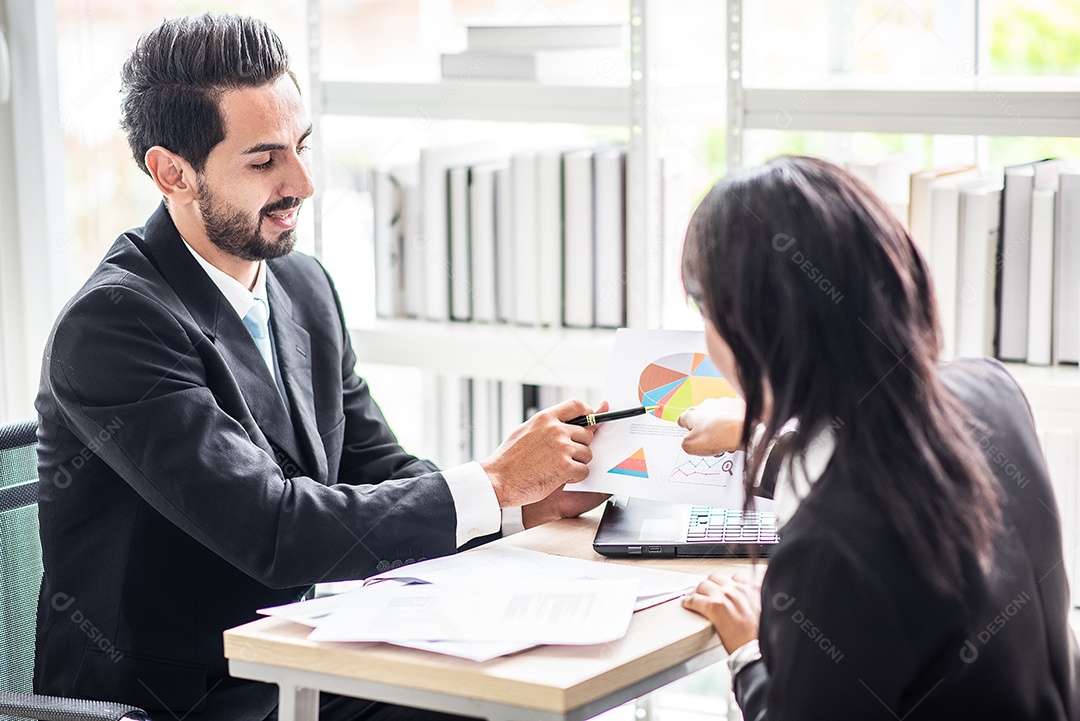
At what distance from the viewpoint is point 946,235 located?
73.6 inches

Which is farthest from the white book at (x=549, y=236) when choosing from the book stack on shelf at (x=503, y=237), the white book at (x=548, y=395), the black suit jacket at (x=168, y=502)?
the black suit jacket at (x=168, y=502)

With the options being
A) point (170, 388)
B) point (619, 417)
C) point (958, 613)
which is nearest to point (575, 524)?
point (619, 417)

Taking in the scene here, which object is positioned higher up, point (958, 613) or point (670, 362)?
point (670, 362)

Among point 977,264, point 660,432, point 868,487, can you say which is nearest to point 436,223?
point 660,432

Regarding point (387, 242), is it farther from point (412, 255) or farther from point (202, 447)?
point (202, 447)

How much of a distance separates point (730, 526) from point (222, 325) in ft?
2.27

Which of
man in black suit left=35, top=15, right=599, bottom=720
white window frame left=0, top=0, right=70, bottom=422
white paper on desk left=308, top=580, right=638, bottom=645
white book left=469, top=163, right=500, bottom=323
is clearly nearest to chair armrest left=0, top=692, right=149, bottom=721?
man in black suit left=35, top=15, right=599, bottom=720

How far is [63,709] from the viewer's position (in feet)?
4.22

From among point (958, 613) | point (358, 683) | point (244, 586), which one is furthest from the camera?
point (244, 586)

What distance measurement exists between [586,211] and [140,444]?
3.10ft

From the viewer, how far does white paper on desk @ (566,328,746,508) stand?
151cm

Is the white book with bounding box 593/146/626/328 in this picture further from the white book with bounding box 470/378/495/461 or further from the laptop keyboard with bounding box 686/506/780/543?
the laptop keyboard with bounding box 686/506/780/543

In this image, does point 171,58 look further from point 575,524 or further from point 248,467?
point 575,524

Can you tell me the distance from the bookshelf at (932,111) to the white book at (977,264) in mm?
71
